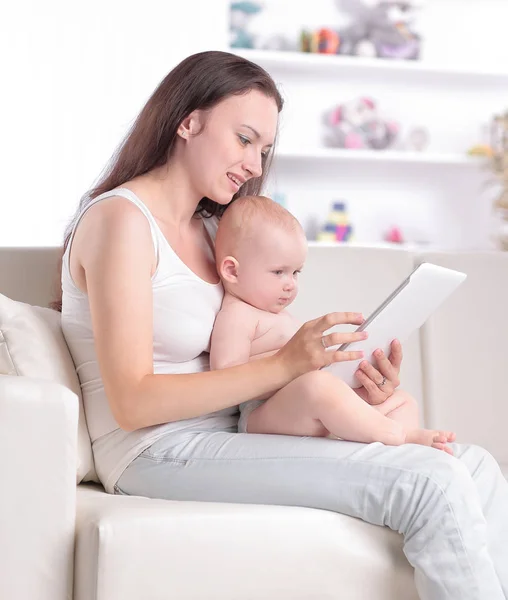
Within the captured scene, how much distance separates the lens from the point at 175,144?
1752mm

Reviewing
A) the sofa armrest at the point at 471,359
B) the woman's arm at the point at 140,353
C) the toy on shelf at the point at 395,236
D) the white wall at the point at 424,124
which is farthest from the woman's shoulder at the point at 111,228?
the toy on shelf at the point at 395,236

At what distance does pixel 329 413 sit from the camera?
1.48 metres


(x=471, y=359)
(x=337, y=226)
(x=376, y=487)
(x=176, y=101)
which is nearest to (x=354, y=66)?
(x=337, y=226)

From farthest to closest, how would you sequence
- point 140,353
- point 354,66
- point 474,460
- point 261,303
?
1. point 354,66
2. point 261,303
3. point 474,460
4. point 140,353

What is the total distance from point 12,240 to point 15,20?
0.98m

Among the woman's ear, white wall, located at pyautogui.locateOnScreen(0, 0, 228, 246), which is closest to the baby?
the woman's ear

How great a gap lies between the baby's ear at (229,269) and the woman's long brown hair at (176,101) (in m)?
0.23

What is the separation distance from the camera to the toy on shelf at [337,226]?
4504 mm

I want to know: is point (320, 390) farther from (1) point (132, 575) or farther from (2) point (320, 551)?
(1) point (132, 575)

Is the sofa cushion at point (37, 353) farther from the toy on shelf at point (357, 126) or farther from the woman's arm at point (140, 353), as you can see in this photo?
the toy on shelf at point (357, 126)

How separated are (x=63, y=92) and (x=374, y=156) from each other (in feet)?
4.98

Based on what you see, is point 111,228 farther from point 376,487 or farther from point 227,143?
point 376,487

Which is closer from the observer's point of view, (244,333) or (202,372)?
(202,372)

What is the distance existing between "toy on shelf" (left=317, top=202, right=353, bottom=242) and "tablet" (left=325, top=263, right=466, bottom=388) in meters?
2.85
